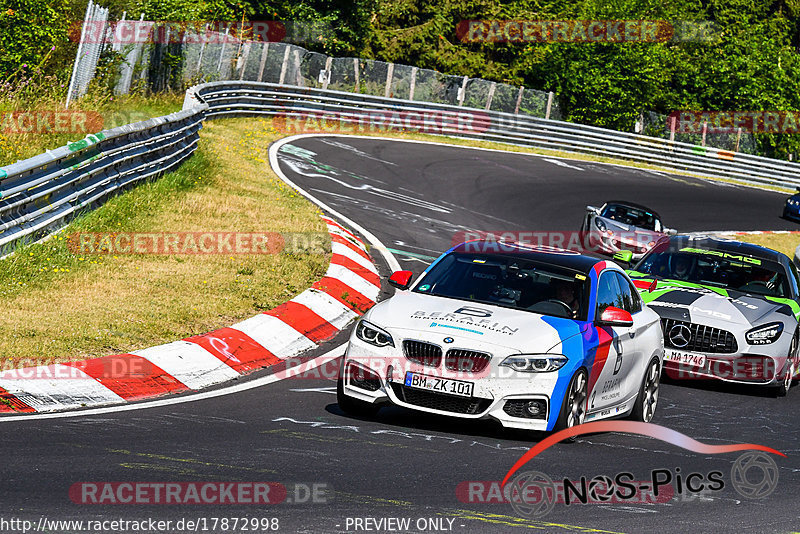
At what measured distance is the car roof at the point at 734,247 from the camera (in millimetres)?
13273

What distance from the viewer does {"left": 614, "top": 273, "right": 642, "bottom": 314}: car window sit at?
997 cm

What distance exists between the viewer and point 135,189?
16547 mm

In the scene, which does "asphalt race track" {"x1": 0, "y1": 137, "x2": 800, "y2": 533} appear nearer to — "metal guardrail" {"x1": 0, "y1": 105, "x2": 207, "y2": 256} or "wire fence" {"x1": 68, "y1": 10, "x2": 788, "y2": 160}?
"metal guardrail" {"x1": 0, "y1": 105, "x2": 207, "y2": 256}

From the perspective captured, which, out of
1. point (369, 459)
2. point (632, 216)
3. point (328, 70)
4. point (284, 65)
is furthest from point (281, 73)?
point (369, 459)

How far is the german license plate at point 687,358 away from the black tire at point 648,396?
1399 millimetres

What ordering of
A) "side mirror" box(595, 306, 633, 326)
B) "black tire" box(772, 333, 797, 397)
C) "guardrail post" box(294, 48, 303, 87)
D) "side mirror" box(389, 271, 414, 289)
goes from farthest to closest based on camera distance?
"guardrail post" box(294, 48, 303, 87) < "black tire" box(772, 333, 797, 397) < "side mirror" box(389, 271, 414, 289) < "side mirror" box(595, 306, 633, 326)

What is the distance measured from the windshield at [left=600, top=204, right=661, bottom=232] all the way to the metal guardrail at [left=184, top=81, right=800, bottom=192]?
9.91 metres

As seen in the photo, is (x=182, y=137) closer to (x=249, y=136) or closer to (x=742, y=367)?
Answer: (x=249, y=136)

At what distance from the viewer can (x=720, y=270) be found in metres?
13.0

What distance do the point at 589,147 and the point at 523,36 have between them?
66.9 ft

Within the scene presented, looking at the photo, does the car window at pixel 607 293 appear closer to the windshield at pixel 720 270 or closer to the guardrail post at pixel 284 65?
the windshield at pixel 720 270

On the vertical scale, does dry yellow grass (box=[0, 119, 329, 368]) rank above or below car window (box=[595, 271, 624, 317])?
below

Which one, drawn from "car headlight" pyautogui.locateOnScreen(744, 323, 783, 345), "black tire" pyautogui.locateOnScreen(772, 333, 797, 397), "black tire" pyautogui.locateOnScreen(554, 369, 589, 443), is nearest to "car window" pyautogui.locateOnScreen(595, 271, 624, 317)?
"black tire" pyautogui.locateOnScreen(554, 369, 589, 443)

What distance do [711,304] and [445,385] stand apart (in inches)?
190
